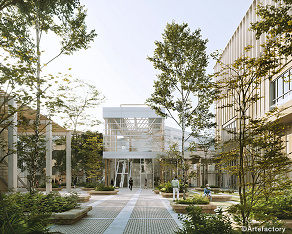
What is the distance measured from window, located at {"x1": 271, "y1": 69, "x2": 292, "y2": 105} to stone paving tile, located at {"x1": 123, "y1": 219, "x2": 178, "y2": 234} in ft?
46.7

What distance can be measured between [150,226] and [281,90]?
17.7 m

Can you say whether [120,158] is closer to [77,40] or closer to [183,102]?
[183,102]

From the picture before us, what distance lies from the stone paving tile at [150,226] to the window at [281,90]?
14.2 m

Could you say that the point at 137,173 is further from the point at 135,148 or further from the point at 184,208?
the point at 184,208

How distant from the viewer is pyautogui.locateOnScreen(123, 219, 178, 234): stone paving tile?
1048cm

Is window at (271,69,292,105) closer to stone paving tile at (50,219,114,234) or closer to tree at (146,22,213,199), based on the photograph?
tree at (146,22,213,199)

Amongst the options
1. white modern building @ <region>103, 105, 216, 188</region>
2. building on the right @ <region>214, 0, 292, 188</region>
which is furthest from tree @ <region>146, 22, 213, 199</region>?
white modern building @ <region>103, 105, 216, 188</region>

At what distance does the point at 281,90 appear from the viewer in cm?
2473

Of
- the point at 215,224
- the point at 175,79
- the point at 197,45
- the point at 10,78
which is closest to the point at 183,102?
the point at 175,79

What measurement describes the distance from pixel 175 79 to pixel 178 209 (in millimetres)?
7515

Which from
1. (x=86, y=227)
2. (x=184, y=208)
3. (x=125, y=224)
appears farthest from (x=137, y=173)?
(x=86, y=227)

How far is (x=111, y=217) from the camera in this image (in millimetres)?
13703

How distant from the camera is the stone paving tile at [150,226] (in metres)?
10.5

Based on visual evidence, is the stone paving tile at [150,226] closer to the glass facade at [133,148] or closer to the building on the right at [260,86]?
the building on the right at [260,86]
